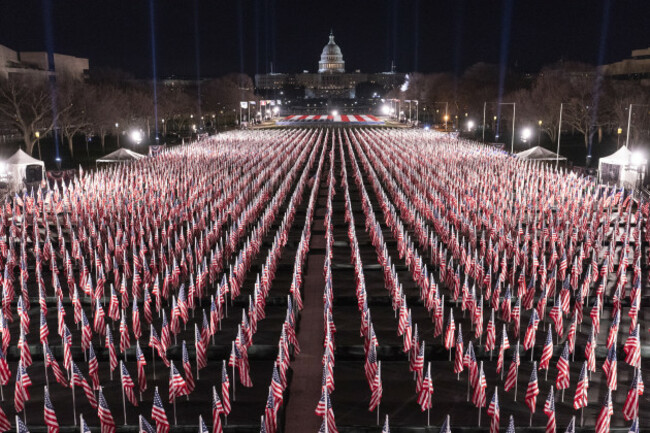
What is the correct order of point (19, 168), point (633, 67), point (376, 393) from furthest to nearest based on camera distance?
1. point (633, 67)
2. point (19, 168)
3. point (376, 393)

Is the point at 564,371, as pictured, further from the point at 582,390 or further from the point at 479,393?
the point at 479,393

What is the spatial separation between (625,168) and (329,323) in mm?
29577

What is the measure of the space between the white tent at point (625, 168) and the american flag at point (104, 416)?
107 ft

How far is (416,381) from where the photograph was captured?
1357 cm

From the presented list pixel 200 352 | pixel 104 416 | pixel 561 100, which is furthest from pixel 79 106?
pixel 104 416

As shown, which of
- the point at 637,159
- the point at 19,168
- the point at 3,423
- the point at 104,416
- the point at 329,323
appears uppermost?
the point at 637,159

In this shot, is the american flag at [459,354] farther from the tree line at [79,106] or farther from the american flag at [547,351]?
the tree line at [79,106]

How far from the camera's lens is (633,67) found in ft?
392

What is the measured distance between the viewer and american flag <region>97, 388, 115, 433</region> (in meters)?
10.7

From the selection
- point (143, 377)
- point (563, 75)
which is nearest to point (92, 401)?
point (143, 377)

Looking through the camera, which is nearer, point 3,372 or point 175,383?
point 175,383

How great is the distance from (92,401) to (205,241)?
1158 cm

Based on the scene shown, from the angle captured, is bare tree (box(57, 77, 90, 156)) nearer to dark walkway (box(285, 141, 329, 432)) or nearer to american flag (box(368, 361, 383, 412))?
dark walkway (box(285, 141, 329, 432))

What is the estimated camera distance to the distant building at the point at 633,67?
4379 inches
